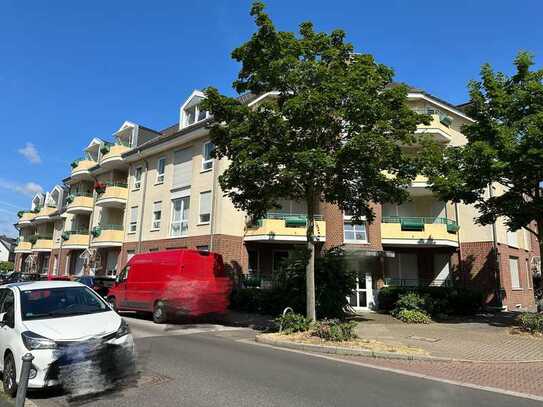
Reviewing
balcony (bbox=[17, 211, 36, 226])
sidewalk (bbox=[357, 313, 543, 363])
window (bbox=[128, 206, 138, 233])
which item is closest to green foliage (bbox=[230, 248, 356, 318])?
sidewalk (bbox=[357, 313, 543, 363])

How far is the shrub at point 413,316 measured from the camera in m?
16.9

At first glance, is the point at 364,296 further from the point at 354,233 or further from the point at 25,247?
the point at 25,247

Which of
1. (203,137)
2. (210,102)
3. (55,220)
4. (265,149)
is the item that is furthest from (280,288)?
(55,220)

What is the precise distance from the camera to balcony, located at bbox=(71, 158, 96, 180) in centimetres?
3775

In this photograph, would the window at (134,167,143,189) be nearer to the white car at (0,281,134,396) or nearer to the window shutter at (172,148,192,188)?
the window shutter at (172,148,192,188)

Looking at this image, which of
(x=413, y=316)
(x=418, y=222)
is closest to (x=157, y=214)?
(x=418, y=222)

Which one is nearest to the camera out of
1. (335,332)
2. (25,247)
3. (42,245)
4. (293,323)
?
(335,332)

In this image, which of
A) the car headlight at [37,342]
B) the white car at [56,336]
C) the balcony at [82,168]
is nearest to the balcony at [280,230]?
the white car at [56,336]

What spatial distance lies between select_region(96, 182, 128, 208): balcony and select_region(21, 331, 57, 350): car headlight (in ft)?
85.7

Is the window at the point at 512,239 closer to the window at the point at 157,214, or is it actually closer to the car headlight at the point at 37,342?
the window at the point at 157,214

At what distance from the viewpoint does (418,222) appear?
2403 centimetres

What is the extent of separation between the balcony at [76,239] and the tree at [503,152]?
27.7 m

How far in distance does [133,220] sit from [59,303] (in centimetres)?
2361

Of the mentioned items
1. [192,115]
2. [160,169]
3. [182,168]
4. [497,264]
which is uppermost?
[192,115]
